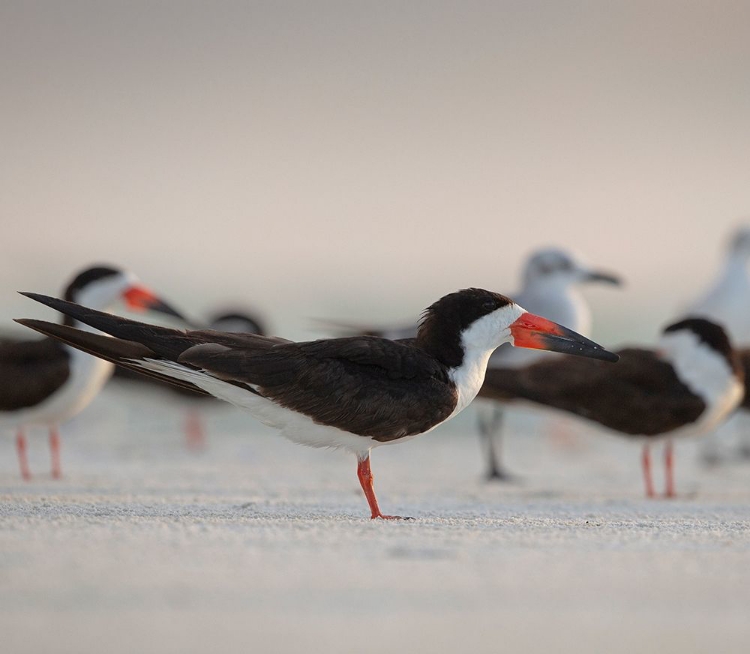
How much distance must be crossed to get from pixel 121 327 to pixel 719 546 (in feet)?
8.62

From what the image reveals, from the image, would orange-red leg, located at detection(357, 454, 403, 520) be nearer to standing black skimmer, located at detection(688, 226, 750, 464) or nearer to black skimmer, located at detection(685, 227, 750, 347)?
standing black skimmer, located at detection(688, 226, 750, 464)

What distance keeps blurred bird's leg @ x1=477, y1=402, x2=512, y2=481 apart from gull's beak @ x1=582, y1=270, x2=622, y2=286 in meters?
2.37

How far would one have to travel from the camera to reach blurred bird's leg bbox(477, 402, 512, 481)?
31.4 feet

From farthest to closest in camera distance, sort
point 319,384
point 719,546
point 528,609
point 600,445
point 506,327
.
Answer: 1. point 600,445
2. point 506,327
3. point 319,384
4. point 719,546
5. point 528,609

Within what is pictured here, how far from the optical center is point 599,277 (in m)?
12.2

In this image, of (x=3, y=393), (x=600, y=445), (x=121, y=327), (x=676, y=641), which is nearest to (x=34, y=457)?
(x=3, y=393)

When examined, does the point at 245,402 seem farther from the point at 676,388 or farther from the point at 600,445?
the point at 600,445

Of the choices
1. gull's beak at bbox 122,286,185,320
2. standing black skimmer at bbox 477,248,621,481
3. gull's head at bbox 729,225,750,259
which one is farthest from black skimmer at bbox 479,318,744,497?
gull's head at bbox 729,225,750,259

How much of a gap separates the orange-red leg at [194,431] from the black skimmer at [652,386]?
12.4ft

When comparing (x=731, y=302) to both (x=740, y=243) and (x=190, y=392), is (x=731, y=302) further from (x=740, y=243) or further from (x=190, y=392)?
(x=190, y=392)

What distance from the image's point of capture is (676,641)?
2.95m

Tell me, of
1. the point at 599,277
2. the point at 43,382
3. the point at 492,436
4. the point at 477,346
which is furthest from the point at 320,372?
the point at 599,277

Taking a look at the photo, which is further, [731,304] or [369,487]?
[731,304]

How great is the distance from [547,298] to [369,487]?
652 cm
